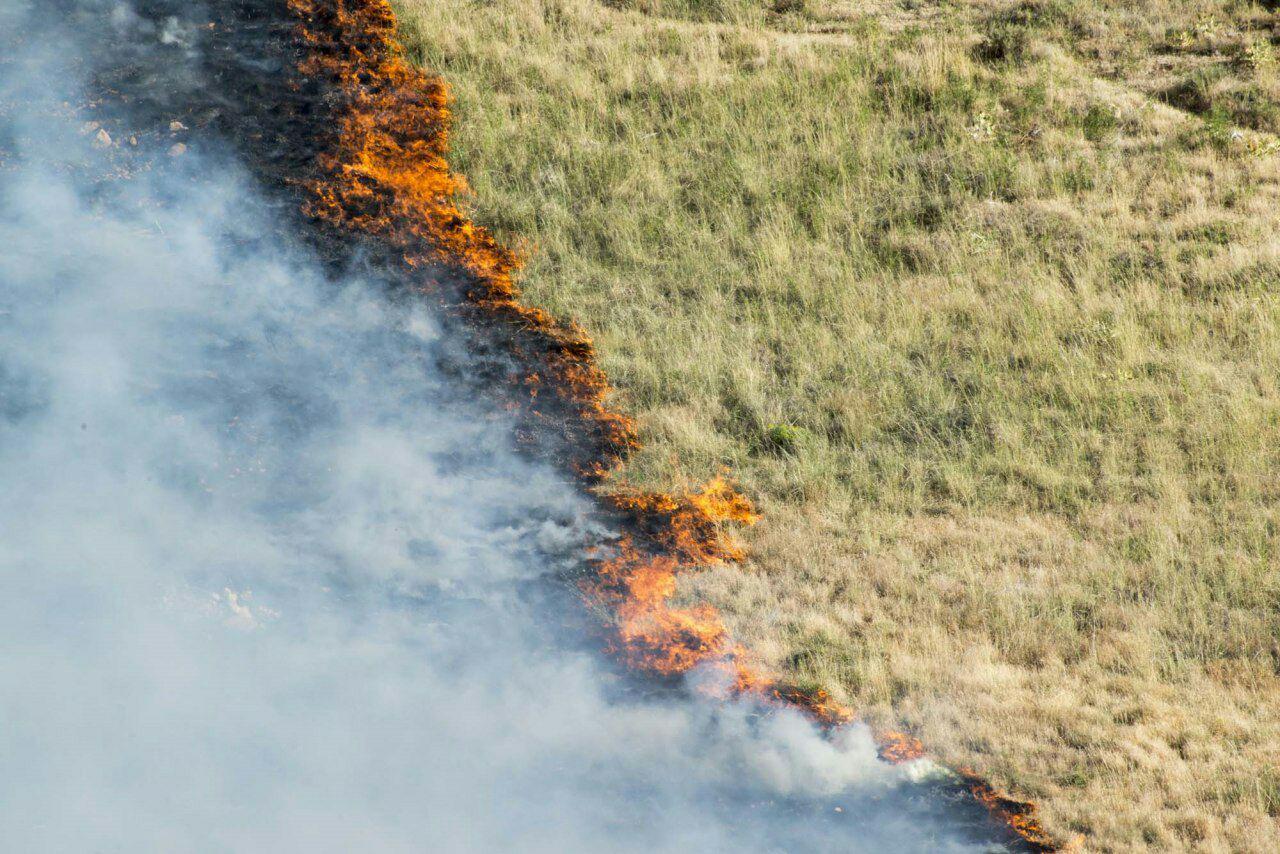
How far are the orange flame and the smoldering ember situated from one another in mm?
22

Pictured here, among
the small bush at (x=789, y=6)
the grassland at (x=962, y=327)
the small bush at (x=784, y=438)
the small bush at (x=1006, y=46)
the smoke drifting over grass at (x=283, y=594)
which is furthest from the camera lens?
the small bush at (x=789, y=6)

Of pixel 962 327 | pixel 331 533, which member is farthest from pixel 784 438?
pixel 331 533

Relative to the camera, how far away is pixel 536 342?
6375mm

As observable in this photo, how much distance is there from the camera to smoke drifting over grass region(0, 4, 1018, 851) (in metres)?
4.09

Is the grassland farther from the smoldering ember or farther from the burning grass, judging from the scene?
the smoldering ember

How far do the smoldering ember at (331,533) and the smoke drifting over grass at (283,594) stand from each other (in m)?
0.01

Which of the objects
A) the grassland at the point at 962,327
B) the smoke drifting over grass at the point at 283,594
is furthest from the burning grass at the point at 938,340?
the smoke drifting over grass at the point at 283,594

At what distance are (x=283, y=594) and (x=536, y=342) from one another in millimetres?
2196

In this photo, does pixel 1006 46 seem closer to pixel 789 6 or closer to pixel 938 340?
pixel 789 6

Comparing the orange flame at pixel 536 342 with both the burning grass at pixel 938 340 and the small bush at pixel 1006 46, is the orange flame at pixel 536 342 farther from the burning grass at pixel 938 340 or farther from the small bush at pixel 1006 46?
the small bush at pixel 1006 46

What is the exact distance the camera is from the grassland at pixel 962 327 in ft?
15.0

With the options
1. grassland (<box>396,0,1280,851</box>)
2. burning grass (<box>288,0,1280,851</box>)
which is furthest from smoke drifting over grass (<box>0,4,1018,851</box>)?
grassland (<box>396,0,1280,851</box>)

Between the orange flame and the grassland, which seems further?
the orange flame

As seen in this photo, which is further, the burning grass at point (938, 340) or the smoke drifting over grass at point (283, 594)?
the burning grass at point (938, 340)
